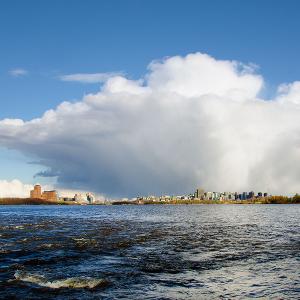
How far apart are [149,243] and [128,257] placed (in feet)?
45.5

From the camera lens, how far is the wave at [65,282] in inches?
1107

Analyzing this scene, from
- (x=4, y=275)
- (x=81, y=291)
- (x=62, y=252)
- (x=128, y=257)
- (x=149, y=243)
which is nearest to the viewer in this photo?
(x=81, y=291)

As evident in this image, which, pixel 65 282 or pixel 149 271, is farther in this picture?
pixel 149 271

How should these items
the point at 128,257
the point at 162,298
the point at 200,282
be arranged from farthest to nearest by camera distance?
the point at 128,257, the point at 200,282, the point at 162,298

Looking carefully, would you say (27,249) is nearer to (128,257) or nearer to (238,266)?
(128,257)

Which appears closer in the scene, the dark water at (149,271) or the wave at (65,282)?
the dark water at (149,271)

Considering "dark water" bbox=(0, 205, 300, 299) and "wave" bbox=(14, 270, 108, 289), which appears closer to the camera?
"dark water" bbox=(0, 205, 300, 299)

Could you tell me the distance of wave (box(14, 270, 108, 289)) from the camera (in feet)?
92.2

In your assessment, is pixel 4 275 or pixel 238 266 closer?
pixel 4 275

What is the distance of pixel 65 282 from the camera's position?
2895 cm

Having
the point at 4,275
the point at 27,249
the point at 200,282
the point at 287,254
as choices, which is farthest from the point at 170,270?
the point at 27,249

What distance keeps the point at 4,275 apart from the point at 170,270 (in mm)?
12549

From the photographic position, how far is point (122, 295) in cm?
2545

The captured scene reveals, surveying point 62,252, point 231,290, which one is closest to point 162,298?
point 231,290
